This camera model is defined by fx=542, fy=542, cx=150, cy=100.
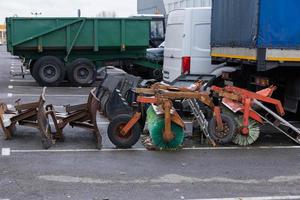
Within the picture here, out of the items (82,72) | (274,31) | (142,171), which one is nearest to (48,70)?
(82,72)

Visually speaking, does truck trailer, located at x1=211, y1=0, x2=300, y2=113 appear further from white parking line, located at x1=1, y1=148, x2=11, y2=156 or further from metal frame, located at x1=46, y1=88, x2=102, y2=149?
white parking line, located at x1=1, y1=148, x2=11, y2=156

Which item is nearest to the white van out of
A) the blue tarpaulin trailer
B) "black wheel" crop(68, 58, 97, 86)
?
the blue tarpaulin trailer

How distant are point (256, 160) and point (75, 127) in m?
3.53

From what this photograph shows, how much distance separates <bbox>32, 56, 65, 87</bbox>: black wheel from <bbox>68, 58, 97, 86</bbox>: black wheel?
0.34 metres

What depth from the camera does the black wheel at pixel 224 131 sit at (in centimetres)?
884

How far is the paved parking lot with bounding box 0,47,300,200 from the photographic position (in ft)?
20.7

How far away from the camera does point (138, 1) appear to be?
245 feet

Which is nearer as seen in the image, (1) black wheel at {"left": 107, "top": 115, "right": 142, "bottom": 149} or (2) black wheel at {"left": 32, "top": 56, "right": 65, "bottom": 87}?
(1) black wheel at {"left": 107, "top": 115, "right": 142, "bottom": 149}

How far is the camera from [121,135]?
28.1ft

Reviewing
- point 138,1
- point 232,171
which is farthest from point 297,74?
point 138,1

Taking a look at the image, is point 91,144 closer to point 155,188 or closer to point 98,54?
point 155,188

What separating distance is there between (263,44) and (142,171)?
3.38m

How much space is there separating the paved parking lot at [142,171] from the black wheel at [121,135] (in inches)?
5.5

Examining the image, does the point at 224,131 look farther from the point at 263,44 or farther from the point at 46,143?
the point at 46,143
